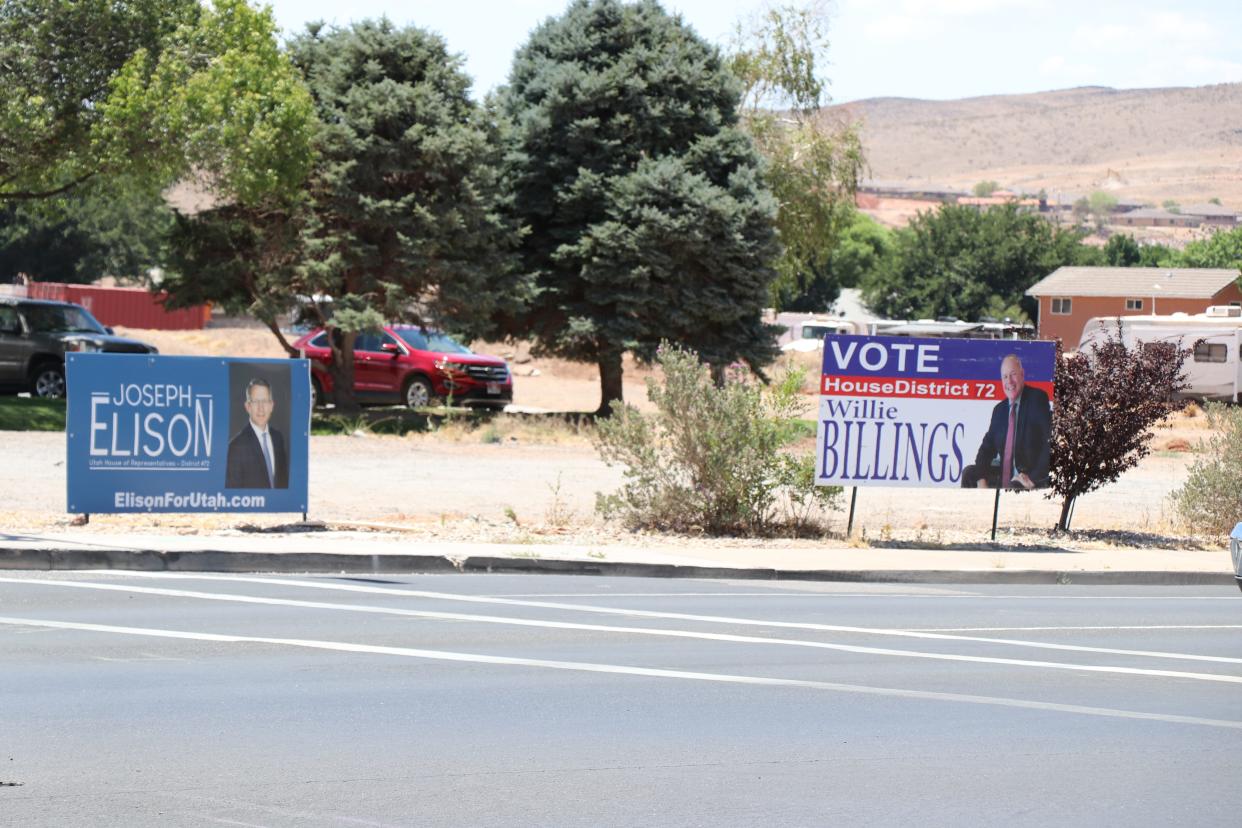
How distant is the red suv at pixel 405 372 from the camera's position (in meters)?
30.8

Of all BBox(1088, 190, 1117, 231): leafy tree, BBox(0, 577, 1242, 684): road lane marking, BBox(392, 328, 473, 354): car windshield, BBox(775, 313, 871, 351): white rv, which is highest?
BBox(1088, 190, 1117, 231): leafy tree

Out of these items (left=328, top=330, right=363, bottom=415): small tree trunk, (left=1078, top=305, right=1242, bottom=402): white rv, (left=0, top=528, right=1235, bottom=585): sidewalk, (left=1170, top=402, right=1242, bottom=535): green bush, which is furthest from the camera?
(left=1078, top=305, right=1242, bottom=402): white rv

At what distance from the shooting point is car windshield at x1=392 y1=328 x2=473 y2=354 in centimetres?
3134

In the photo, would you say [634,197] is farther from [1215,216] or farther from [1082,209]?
[1082,209]

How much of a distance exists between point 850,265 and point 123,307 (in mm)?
65313

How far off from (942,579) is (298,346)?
19.8 metres

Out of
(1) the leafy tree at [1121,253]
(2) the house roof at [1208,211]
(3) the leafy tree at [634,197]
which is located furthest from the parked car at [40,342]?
(2) the house roof at [1208,211]

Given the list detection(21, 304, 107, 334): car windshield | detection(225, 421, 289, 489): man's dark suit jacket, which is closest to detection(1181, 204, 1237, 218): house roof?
detection(21, 304, 107, 334): car windshield

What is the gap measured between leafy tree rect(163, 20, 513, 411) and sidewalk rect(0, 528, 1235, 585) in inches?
509

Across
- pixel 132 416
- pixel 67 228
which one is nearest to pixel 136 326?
pixel 67 228

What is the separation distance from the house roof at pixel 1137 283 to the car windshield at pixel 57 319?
56.1 metres

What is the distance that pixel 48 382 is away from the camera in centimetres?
2845

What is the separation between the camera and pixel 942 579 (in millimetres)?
14664

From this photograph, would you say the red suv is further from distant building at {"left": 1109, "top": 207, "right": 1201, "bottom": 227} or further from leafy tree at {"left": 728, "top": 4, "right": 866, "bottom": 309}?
distant building at {"left": 1109, "top": 207, "right": 1201, "bottom": 227}
